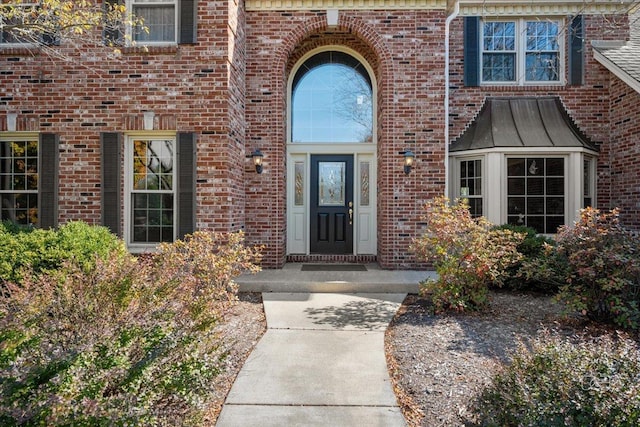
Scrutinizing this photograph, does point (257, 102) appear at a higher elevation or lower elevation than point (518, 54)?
lower

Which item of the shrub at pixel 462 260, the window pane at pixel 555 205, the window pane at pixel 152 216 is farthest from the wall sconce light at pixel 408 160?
the window pane at pixel 152 216

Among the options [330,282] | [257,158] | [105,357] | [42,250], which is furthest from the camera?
[257,158]

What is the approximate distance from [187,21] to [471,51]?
5.68 meters

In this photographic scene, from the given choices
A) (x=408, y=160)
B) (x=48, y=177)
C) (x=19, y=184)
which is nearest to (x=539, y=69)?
(x=408, y=160)

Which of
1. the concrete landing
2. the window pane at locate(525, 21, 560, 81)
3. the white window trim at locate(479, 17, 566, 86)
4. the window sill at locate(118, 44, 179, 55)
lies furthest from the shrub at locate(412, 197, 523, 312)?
the window pane at locate(525, 21, 560, 81)

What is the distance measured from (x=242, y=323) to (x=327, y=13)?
19.8ft

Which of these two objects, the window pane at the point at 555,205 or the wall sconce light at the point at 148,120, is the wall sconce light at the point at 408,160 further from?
the wall sconce light at the point at 148,120

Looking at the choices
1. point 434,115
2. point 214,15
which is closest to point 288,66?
point 214,15

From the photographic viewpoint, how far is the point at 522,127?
26.5ft

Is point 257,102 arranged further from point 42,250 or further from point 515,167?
point 515,167

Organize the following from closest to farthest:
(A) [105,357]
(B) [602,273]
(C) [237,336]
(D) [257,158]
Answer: (A) [105,357]
(C) [237,336]
(B) [602,273]
(D) [257,158]

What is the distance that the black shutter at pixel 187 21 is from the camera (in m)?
6.63

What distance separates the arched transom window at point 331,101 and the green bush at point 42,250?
15.2 ft

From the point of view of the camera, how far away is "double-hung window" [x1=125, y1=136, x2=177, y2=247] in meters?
A: 6.91
